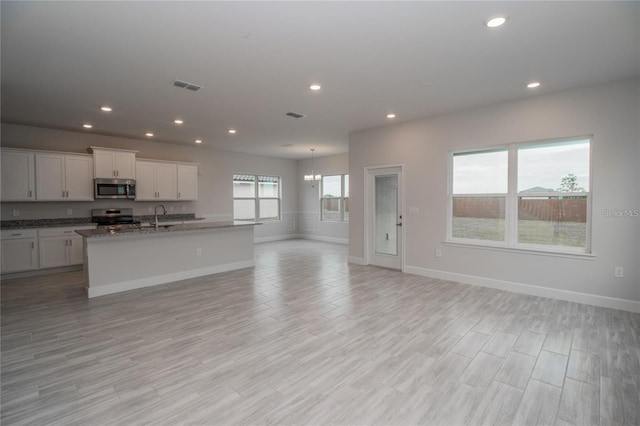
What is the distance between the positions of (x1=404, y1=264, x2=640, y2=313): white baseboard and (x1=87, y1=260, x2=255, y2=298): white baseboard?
3.49 m

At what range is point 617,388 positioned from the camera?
7.45ft

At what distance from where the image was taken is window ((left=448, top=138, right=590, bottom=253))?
421 cm

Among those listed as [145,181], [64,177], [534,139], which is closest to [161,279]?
[145,181]

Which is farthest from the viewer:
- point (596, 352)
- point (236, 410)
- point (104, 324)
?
point (104, 324)

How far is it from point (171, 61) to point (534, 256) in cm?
530

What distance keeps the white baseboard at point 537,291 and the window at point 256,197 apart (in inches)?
234

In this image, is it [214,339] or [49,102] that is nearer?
[214,339]

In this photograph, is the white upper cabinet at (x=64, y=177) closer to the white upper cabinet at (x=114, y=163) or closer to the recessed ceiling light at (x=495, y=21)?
the white upper cabinet at (x=114, y=163)

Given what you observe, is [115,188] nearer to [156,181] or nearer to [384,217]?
[156,181]

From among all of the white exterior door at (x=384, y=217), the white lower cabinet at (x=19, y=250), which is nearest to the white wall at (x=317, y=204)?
the white exterior door at (x=384, y=217)

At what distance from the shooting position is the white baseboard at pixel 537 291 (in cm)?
383

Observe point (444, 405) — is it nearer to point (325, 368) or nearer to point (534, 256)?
point (325, 368)

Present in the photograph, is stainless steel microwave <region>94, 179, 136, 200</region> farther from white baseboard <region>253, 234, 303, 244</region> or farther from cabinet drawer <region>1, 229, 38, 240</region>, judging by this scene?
white baseboard <region>253, 234, 303, 244</region>

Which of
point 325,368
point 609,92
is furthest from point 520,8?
point 325,368
